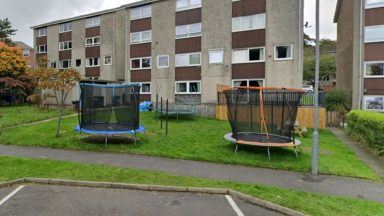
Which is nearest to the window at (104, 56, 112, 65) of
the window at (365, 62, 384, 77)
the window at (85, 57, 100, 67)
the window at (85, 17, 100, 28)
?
the window at (85, 57, 100, 67)

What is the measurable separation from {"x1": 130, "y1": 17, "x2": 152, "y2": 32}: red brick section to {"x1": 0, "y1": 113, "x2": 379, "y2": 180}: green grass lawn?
16.5 meters

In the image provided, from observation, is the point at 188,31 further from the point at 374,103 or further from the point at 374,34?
the point at 374,103

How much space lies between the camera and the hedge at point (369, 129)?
39.8 feet

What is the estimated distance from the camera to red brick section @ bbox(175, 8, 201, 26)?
2690 cm

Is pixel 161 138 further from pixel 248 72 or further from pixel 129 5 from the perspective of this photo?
pixel 129 5

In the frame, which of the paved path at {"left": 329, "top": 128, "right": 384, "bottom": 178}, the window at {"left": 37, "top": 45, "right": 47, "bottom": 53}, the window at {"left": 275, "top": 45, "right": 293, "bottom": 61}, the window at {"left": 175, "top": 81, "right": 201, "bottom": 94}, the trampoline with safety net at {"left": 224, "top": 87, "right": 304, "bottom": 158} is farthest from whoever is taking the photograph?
the window at {"left": 37, "top": 45, "right": 47, "bottom": 53}

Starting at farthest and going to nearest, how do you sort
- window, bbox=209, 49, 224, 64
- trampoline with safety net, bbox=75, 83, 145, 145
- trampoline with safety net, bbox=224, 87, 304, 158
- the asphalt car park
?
window, bbox=209, 49, 224, 64 < trampoline with safety net, bbox=75, 83, 145, 145 < trampoline with safety net, bbox=224, 87, 304, 158 < the asphalt car park

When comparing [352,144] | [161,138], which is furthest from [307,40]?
[161,138]

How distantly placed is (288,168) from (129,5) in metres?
25.8

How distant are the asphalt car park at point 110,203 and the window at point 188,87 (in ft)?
66.5

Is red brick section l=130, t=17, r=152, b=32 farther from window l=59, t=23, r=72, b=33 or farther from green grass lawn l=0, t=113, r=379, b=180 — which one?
green grass lawn l=0, t=113, r=379, b=180

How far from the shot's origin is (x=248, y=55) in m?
24.5

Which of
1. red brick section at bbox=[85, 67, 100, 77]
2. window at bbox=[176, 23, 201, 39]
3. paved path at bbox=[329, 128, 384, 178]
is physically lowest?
paved path at bbox=[329, 128, 384, 178]

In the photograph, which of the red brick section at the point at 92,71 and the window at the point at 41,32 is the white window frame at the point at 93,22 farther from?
the window at the point at 41,32
